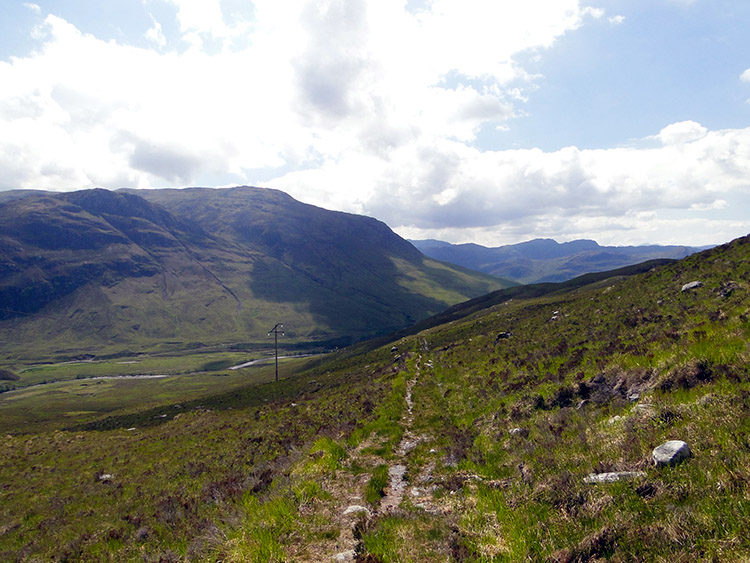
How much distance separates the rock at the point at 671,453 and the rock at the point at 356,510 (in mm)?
6750

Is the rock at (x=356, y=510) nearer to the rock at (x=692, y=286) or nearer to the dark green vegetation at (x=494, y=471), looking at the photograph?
the dark green vegetation at (x=494, y=471)

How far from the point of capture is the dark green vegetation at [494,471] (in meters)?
6.27

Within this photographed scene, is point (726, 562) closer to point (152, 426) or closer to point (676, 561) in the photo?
point (676, 561)

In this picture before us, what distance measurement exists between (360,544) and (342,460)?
260 inches

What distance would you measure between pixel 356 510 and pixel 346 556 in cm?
244

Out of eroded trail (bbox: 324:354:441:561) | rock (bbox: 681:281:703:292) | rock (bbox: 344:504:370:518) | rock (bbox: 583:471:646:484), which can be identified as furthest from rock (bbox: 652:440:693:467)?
rock (bbox: 681:281:703:292)

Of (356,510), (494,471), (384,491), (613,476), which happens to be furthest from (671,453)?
(384,491)

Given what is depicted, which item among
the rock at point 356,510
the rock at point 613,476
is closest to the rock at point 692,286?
the rock at point 613,476

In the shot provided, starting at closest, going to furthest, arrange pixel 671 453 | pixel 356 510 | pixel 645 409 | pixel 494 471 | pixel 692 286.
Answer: pixel 671 453 → pixel 356 510 → pixel 645 409 → pixel 494 471 → pixel 692 286

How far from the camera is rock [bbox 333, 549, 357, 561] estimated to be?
715 centimetres

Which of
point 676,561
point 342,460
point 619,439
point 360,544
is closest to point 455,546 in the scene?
point 360,544

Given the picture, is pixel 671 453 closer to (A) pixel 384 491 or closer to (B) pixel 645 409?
(B) pixel 645 409

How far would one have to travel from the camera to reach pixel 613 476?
7.46 m

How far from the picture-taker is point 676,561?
479 cm
